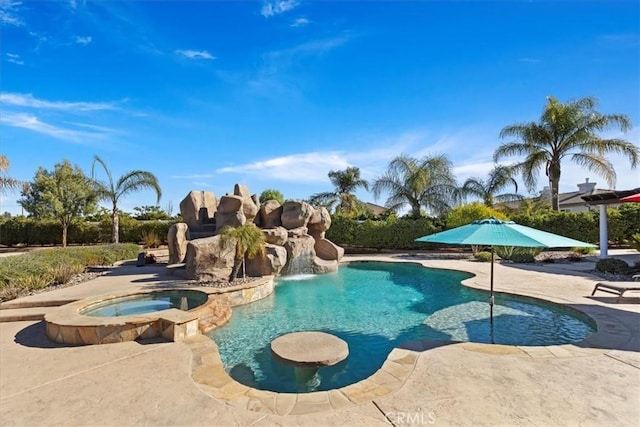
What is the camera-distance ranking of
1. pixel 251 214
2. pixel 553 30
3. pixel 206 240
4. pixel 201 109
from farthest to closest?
pixel 251 214
pixel 201 109
pixel 206 240
pixel 553 30

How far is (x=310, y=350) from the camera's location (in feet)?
17.5

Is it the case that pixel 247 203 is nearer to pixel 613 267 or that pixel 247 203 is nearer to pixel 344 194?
pixel 344 194

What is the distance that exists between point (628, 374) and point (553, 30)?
30.5 ft

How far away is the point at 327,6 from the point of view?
952 centimetres

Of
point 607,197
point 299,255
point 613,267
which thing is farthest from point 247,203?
point 607,197

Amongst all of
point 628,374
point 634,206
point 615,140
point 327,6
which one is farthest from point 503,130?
point 628,374

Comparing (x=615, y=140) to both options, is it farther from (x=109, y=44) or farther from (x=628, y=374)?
(x=109, y=44)

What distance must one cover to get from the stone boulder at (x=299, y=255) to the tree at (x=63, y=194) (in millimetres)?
20477

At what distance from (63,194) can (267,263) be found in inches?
888

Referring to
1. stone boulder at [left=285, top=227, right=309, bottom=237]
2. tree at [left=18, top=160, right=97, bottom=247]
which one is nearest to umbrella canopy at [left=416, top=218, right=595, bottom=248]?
stone boulder at [left=285, top=227, right=309, bottom=237]

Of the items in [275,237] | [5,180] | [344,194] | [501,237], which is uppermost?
[344,194]

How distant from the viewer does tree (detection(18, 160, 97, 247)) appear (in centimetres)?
2553

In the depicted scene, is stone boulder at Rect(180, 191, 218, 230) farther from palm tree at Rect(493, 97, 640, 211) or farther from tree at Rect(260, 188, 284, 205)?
palm tree at Rect(493, 97, 640, 211)

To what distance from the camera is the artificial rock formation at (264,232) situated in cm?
1203
